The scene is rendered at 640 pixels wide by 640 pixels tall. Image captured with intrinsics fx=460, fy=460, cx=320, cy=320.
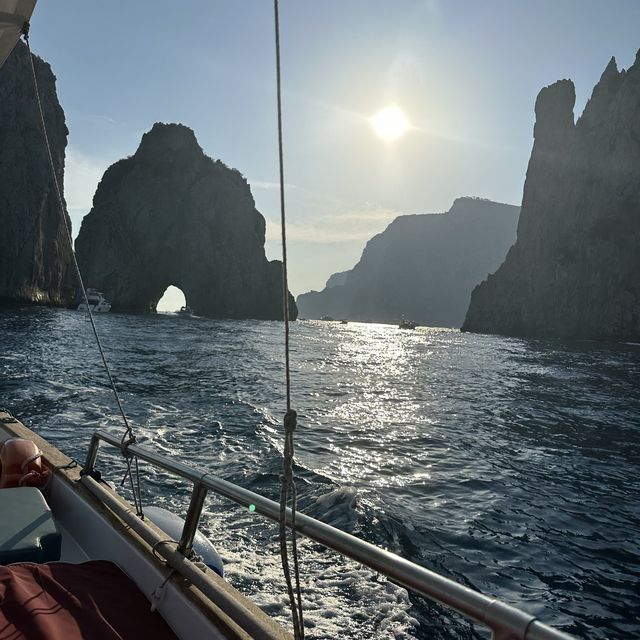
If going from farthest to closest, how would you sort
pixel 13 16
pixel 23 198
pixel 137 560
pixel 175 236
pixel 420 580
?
1. pixel 175 236
2. pixel 23 198
3. pixel 13 16
4. pixel 137 560
5. pixel 420 580

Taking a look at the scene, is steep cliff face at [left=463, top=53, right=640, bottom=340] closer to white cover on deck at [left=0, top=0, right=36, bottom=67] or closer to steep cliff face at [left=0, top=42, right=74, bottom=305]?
steep cliff face at [left=0, top=42, right=74, bottom=305]

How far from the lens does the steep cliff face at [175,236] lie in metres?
118

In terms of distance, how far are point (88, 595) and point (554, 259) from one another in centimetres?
12327

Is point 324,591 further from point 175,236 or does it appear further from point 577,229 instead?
point 175,236

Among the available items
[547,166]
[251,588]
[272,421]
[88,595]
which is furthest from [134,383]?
[547,166]

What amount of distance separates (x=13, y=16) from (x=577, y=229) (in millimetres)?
120176

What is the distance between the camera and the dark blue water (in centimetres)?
566

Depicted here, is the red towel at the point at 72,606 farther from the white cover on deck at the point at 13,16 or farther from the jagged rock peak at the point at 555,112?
the jagged rock peak at the point at 555,112

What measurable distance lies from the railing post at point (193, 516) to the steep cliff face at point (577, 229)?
107 metres

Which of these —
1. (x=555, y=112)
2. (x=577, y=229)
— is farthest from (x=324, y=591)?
(x=555, y=112)

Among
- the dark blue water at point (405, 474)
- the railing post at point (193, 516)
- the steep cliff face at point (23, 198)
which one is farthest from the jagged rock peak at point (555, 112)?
the railing post at point (193, 516)

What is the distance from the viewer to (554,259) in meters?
110

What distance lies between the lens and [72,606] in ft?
8.67

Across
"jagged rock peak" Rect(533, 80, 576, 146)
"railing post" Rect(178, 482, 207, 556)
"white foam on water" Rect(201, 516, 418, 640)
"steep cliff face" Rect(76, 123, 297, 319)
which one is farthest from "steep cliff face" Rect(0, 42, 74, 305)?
"jagged rock peak" Rect(533, 80, 576, 146)
